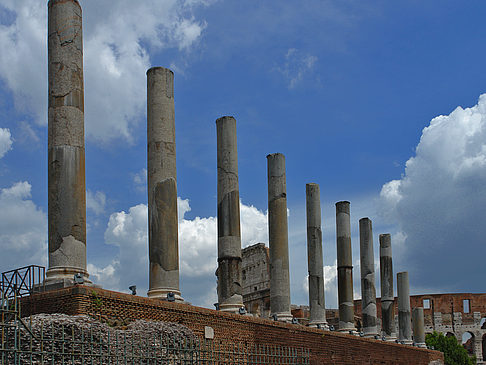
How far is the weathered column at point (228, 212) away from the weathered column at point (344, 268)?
8172mm

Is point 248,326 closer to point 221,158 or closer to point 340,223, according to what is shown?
point 221,158

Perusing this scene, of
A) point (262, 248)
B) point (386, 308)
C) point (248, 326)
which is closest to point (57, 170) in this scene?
point (248, 326)

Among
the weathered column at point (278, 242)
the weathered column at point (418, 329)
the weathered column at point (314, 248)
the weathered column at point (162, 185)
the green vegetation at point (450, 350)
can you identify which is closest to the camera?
the weathered column at point (162, 185)

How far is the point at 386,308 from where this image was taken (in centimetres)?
3069

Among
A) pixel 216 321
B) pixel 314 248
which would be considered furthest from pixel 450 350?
pixel 216 321

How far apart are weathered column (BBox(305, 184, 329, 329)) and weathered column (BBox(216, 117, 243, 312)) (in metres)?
6.35

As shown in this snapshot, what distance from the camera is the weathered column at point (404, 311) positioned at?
31.6 m

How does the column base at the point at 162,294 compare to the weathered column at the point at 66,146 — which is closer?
the weathered column at the point at 66,146

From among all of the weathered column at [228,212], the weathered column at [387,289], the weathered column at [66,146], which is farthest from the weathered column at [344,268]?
the weathered column at [66,146]

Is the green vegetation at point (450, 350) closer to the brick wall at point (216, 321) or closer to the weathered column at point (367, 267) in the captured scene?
the weathered column at point (367, 267)

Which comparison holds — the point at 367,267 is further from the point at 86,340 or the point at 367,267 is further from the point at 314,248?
the point at 86,340

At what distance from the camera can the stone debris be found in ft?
30.3

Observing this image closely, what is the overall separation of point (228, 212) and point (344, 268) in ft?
28.8

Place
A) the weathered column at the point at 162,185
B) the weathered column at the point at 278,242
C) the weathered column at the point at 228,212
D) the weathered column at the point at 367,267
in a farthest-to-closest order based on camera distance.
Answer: the weathered column at the point at 367,267, the weathered column at the point at 278,242, the weathered column at the point at 228,212, the weathered column at the point at 162,185
